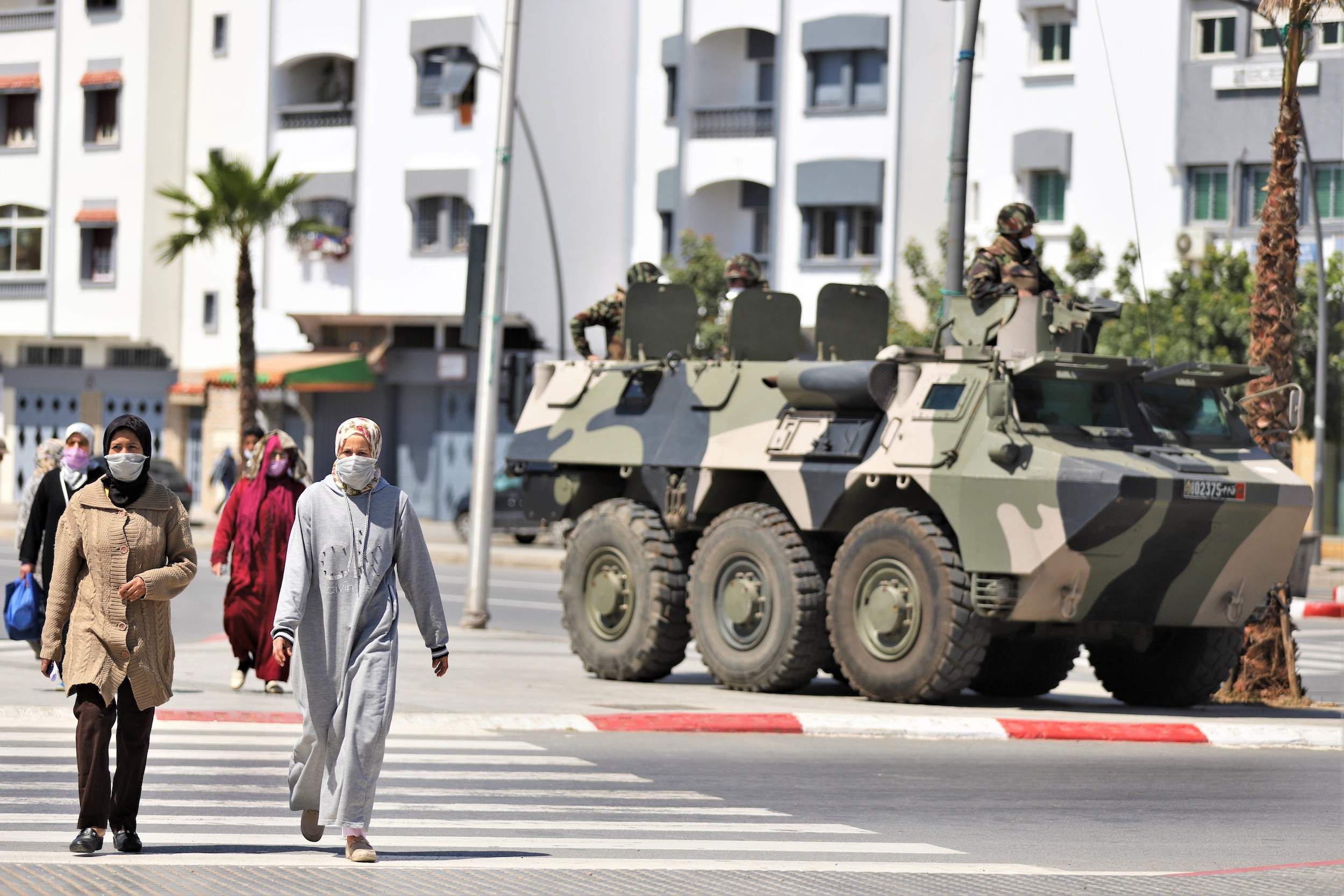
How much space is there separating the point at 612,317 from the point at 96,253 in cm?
3723

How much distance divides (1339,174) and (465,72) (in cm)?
1658

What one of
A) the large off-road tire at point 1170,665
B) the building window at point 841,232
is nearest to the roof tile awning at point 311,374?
the building window at point 841,232

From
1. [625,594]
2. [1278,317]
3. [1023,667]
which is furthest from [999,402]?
[625,594]

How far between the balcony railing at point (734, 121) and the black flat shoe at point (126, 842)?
38.4m

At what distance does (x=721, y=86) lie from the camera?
47.9 m

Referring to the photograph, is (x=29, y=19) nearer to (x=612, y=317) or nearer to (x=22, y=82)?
(x=22, y=82)

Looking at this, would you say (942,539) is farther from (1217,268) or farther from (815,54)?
(815,54)

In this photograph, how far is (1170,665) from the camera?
1669 cm

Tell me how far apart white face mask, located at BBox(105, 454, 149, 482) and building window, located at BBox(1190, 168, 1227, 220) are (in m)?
34.0

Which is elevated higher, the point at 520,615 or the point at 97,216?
the point at 97,216

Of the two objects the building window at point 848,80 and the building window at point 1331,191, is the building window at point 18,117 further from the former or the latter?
the building window at point 1331,191

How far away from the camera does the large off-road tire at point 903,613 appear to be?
15.1 metres

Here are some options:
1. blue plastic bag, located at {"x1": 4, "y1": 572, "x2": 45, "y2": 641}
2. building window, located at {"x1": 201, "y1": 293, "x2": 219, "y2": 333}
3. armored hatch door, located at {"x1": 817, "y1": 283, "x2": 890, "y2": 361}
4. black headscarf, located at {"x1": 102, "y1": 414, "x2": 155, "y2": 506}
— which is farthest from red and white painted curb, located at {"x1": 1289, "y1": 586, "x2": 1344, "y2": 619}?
building window, located at {"x1": 201, "y1": 293, "x2": 219, "y2": 333}

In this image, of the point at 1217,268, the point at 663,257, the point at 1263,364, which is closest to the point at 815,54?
the point at 663,257
